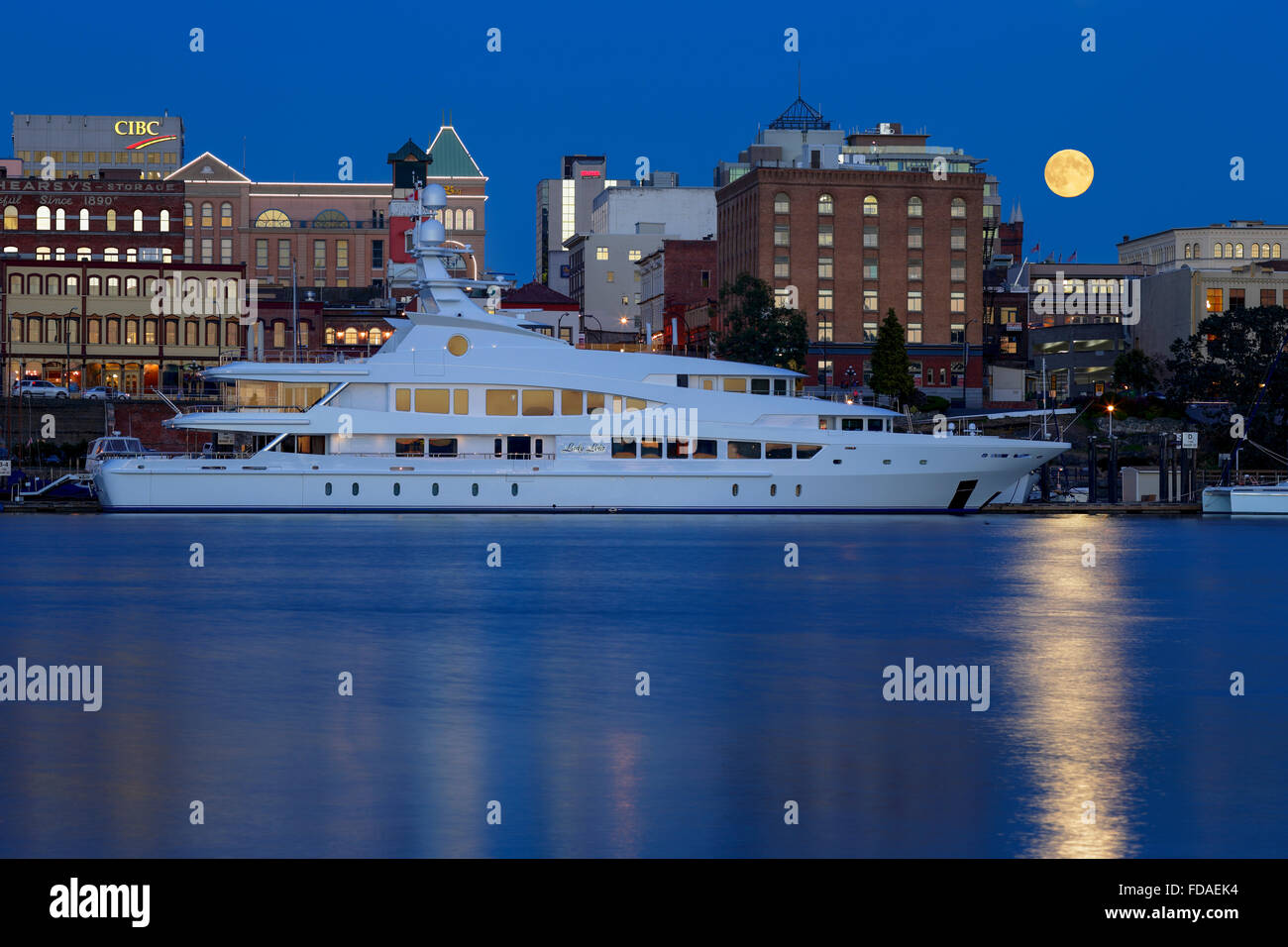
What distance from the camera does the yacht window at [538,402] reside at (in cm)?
6256

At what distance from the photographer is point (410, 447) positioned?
63.0 meters

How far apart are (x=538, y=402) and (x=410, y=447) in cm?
524

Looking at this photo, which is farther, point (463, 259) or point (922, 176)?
point (463, 259)

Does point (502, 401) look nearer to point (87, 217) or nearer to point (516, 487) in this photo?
point (516, 487)

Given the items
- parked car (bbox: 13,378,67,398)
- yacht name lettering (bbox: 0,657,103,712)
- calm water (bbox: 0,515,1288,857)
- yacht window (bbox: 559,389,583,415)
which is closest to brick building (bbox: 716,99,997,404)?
parked car (bbox: 13,378,67,398)

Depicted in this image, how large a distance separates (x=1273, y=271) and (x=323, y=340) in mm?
77661

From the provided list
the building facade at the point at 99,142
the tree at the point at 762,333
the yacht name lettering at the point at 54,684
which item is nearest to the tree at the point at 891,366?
the tree at the point at 762,333

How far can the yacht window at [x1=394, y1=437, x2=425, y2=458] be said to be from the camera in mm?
62853

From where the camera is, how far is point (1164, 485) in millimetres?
75188

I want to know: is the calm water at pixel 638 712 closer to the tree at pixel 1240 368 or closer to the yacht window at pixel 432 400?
the yacht window at pixel 432 400

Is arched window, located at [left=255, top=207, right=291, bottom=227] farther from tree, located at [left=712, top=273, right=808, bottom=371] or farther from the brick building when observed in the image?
tree, located at [left=712, top=273, right=808, bottom=371]

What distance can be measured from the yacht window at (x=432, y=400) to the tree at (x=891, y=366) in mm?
49565
